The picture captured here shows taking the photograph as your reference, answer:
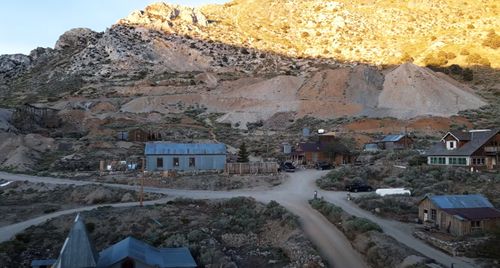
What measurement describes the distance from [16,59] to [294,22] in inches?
3429

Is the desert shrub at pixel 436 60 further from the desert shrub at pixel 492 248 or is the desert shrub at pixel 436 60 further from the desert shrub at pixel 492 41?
the desert shrub at pixel 492 248

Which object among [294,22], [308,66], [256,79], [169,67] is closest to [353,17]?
[294,22]

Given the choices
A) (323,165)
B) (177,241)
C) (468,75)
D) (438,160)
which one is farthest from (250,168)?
(468,75)

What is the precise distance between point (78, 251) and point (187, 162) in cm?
3037

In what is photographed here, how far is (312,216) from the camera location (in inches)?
1197

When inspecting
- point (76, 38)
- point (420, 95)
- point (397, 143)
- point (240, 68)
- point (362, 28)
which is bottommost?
point (397, 143)

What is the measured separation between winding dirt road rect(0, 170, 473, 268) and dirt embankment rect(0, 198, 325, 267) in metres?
1.08

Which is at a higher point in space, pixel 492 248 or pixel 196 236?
pixel 492 248

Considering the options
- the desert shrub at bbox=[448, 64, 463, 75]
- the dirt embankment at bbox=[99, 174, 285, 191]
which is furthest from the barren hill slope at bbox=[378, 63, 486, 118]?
the dirt embankment at bbox=[99, 174, 285, 191]

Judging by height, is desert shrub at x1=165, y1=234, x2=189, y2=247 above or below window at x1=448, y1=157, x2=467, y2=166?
below

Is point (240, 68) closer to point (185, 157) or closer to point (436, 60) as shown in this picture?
point (436, 60)

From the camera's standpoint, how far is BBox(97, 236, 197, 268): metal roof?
20.5 m

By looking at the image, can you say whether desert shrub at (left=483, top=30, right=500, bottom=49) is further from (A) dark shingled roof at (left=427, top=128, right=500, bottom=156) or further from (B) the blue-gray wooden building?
(B) the blue-gray wooden building

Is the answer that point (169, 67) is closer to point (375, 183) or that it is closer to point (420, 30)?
Result: point (420, 30)
